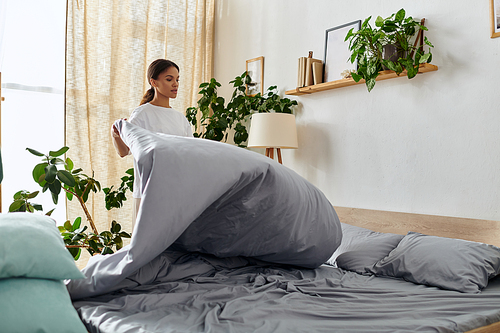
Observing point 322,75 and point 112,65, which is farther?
point 112,65

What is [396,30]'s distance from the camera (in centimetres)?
268

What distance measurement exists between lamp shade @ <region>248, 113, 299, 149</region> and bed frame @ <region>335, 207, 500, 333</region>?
0.64 m

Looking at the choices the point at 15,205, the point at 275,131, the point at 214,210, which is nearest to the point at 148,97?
the point at 275,131

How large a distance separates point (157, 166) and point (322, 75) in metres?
2.17

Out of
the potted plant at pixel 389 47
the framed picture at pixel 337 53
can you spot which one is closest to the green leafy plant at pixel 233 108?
the framed picture at pixel 337 53

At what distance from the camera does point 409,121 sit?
2.73 metres

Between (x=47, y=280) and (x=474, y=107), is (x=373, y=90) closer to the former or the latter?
(x=474, y=107)

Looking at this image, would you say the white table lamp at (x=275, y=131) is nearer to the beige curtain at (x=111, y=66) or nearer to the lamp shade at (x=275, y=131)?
the lamp shade at (x=275, y=131)

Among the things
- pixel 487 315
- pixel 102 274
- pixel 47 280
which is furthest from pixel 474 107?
pixel 47 280

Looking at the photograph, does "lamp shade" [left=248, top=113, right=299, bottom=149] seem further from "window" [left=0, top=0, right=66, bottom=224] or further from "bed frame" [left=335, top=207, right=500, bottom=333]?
"window" [left=0, top=0, right=66, bottom=224]

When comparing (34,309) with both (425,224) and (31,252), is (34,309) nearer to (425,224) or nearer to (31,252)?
(31,252)

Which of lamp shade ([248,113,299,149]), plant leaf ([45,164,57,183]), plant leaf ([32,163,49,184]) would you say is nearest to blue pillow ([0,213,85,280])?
plant leaf ([45,164,57,183])

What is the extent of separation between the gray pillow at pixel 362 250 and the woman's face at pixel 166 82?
1.47 metres

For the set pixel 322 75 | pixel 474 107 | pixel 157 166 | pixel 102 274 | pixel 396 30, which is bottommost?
pixel 102 274
